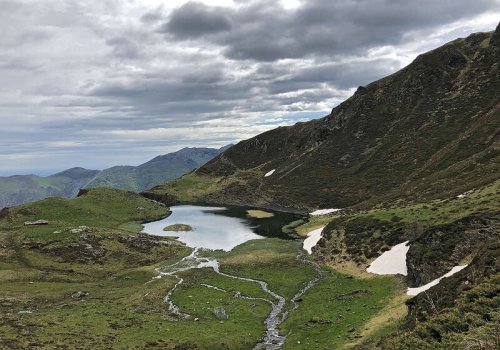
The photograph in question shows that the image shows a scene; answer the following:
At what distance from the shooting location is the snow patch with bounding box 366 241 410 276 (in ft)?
207

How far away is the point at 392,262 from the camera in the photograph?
65.9 m

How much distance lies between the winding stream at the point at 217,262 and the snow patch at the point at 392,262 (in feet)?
32.8

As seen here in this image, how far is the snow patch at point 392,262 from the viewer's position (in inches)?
2489

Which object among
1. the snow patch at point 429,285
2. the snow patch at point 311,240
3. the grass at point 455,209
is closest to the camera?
the snow patch at point 429,285

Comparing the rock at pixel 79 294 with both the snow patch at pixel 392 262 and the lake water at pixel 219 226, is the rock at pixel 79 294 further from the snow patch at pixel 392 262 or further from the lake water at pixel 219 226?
the snow patch at pixel 392 262

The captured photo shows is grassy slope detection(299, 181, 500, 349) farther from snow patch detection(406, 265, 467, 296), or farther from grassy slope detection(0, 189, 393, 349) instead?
grassy slope detection(0, 189, 393, 349)

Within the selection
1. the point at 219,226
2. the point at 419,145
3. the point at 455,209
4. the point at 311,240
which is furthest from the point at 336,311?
the point at 419,145

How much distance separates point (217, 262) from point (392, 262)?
37.4m

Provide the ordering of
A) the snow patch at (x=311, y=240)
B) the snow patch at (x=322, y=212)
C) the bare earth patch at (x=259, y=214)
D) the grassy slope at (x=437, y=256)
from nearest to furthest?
the grassy slope at (x=437, y=256) → the snow patch at (x=311, y=240) → the snow patch at (x=322, y=212) → the bare earth patch at (x=259, y=214)

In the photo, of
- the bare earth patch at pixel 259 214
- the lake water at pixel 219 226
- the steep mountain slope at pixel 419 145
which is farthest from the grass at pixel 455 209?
the bare earth patch at pixel 259 214

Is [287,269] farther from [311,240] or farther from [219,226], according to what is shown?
[219,226]

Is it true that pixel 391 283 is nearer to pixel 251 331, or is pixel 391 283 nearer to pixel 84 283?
pixel 251 331

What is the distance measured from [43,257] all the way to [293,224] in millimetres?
74738

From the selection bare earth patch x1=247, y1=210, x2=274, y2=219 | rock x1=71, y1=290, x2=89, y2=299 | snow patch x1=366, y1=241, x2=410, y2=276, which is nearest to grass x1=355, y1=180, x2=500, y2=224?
snow patch x1=366, y1=241, x2=410, y2=276
